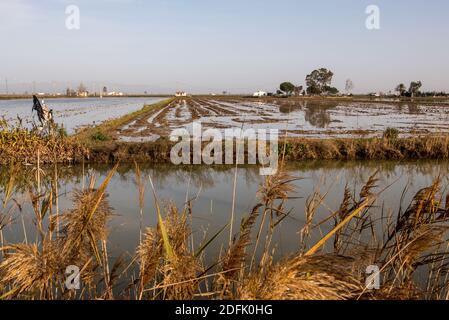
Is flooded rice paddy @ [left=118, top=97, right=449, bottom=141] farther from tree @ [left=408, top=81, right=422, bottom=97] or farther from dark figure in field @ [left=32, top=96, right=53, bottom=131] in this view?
tree @ [left=408, top=81, right=422, bottom=97]

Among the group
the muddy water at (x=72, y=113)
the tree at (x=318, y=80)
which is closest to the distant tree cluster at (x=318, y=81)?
the tree at (x=318, y=80)

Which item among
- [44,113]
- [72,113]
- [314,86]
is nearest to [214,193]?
[44,113]

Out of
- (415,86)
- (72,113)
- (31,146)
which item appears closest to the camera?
(31,146)

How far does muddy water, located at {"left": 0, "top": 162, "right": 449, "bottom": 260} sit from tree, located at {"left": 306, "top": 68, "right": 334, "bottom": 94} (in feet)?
246

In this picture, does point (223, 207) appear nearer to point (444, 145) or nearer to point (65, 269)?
point (65, 269)

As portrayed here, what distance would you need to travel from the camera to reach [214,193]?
26.0ft

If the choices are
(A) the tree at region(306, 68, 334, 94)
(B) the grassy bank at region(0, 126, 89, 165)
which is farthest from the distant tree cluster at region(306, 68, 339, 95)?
(B) the grassy bank at region(0, 126, 89, 165)

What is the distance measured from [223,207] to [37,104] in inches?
166

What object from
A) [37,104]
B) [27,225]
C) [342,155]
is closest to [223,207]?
[27,225]

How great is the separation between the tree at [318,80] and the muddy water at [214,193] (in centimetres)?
7490

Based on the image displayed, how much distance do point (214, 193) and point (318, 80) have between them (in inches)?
3215

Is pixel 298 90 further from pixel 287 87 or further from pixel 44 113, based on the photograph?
pixel 44 113

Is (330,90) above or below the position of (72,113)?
above

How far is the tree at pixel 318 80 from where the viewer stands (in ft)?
269
